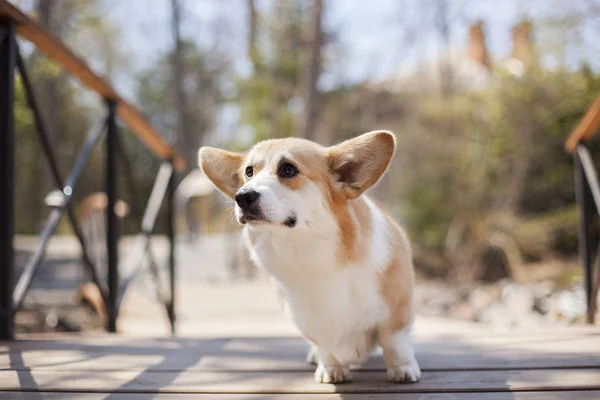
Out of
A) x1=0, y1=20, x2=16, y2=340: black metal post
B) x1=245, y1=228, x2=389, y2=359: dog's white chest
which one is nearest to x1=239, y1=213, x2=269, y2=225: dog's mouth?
x1=245, y1=228, x2=389, y2=359: dog's white chest

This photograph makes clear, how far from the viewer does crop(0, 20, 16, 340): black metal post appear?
206cm

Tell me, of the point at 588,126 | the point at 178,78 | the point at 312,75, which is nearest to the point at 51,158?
the point at 588,126

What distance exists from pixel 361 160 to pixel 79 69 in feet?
5.52

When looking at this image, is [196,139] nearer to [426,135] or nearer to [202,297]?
[426,135]

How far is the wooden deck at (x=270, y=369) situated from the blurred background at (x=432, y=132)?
75.5 inches

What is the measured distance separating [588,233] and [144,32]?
590 inches

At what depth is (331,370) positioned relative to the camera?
63.1 inches

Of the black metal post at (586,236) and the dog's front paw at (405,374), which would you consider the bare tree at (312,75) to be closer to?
the black metal post at (586,236)

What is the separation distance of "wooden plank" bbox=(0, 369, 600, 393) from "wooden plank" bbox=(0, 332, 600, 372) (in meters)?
0.08

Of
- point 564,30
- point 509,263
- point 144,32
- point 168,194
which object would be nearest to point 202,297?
point 168,194

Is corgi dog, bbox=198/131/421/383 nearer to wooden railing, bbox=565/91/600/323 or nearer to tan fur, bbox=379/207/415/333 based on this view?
tan fur, bbox=379/207/415/333

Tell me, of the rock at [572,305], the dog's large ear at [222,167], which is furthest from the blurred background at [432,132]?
the dog's large ear at [222,167]

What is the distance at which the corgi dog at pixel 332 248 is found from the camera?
152 cm

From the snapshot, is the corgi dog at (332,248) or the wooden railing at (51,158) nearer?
the corgi dog at (332,248)
